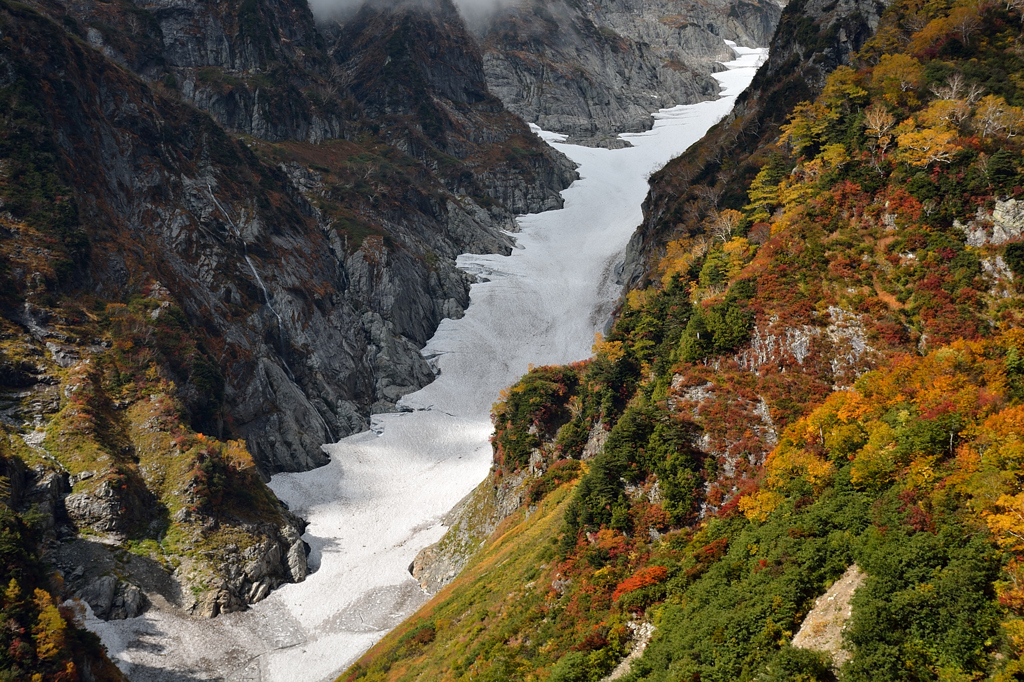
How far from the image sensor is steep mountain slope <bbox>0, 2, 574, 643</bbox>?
5641 centimetres

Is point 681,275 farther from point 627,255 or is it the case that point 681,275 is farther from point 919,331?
point 627,255

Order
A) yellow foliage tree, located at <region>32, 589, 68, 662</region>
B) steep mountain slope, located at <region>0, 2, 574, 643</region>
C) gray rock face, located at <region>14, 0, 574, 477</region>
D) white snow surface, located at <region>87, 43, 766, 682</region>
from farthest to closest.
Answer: gray rock face, located at <region>14, 0, 574, 477</region> < steep mountain slope, located at <region>0, 2, 574, 643</region> < white snow surface, located at <region>87, 43, 766, 682</region> < yellow foliage tree, located at <region>32, 589, 68, 662</region>

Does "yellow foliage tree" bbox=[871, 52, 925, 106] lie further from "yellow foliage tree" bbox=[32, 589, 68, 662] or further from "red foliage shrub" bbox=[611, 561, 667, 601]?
"yellow foliage tree" bbox=[32, 589, 68, 662]

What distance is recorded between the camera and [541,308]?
125375mm

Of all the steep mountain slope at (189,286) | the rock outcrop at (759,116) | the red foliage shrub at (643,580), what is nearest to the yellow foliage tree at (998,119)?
the red foliage shrub at (643,580)

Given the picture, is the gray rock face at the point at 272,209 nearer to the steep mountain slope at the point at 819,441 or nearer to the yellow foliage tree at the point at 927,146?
the steep mountain slope at the point at 819,441

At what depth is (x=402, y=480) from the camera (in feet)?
266

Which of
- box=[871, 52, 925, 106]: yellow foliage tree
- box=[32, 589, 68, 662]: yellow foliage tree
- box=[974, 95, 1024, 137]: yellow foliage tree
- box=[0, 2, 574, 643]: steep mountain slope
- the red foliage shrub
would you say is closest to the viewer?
the red foliage shrub

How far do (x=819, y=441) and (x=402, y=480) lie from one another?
63.6 metres

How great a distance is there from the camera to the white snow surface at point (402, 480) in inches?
1969

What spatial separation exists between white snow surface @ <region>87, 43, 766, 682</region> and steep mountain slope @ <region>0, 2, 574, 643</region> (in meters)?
3.05

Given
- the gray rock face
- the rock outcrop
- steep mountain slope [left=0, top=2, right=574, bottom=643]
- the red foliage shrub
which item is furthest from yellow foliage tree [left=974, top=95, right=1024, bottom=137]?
the gray rock face

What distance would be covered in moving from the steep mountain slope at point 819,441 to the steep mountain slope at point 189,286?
29.6m

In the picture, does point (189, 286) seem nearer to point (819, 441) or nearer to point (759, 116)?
point (759, 116)
